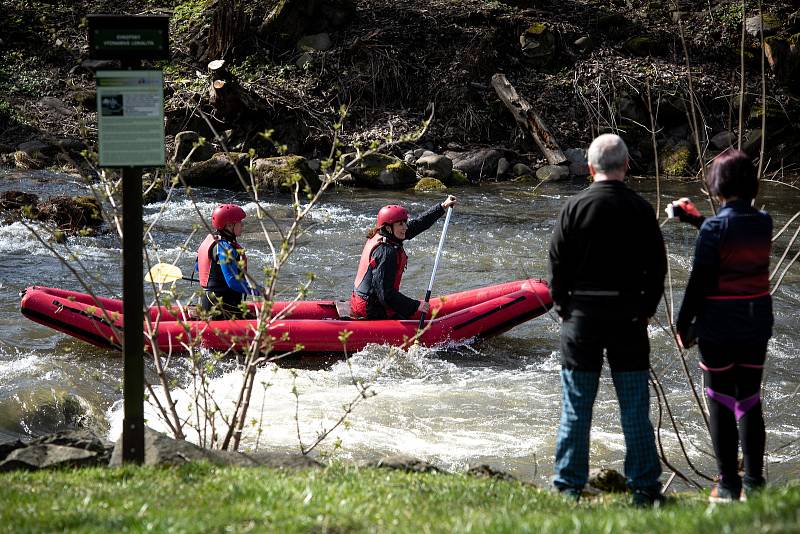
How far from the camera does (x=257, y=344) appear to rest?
4.94 meters

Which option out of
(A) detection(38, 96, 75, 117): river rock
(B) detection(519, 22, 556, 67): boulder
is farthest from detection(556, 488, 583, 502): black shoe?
(B) detection(519, 22, 556, 67): boulder

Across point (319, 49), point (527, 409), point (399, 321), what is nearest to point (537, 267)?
point (399, 321)

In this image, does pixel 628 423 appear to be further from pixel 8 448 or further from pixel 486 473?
pixel 8 448

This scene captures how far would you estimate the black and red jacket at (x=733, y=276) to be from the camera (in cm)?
395

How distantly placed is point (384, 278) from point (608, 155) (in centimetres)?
433

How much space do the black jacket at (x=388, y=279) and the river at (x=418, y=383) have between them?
1.35ft

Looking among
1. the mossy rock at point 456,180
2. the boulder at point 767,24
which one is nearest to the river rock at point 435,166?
the mossy rock at point 456,180

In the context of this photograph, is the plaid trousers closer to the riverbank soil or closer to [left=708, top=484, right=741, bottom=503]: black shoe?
[left=708, top=484, right=741, bottom=503]: black shoe

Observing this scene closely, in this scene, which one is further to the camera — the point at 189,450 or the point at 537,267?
the point at 537,267

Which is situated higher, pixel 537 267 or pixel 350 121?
pixel 350 121

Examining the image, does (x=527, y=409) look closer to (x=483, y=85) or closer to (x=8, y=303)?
(x=8, y=303)

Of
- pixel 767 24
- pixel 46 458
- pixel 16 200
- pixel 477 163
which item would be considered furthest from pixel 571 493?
pixel 767 24

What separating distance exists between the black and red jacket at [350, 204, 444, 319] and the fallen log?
10.7 metres

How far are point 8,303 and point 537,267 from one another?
20.7ft
